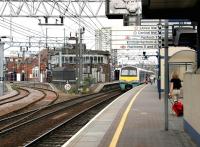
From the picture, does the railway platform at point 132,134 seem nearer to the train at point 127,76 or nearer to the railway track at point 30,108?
the railway track at point 30,108

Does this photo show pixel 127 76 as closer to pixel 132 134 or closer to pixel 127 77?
pixel 127 77

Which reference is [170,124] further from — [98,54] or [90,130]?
[98,54]

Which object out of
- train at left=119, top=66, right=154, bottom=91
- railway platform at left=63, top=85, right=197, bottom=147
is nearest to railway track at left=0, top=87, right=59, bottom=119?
railway platform at left=63, top=85, right=197, bottom=147

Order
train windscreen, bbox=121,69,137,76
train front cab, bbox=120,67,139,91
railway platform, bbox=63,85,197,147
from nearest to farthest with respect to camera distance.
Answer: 1. railway platform, bbox=63,85,197,147
2. train front cab, bbox=120,67,139,91
3. train windscreen, bbox=121,69,137,76

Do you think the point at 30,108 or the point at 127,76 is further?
the point at 127,76

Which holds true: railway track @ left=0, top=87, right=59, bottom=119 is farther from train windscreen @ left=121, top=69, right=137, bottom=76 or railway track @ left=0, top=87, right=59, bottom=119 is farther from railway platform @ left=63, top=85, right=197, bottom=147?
train windscreen @ left=121, top=69, right=137, bottom=76

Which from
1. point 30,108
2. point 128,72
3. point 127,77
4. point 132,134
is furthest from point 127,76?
point 132,134

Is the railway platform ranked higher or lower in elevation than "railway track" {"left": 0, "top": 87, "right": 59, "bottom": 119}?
higher

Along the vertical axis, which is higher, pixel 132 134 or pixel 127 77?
pixel 127 77

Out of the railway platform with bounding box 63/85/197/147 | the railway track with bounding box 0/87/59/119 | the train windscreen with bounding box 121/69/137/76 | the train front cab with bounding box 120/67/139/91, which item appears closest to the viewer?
the railway platform with bounding box 63/85/197/147

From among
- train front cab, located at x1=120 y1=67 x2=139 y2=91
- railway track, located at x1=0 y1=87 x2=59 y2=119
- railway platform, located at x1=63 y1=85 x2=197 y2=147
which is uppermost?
train front cab, located at x1=120 y1=67 x2=139 y2=91

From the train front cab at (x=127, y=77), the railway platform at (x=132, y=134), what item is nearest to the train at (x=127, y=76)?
the train front cab at (x=127, y=77)

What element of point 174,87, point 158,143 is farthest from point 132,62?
point 158,143

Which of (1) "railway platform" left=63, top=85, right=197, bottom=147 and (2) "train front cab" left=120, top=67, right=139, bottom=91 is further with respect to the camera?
(2) "train front cab" left=120, top=67, right=139, bottom=91
